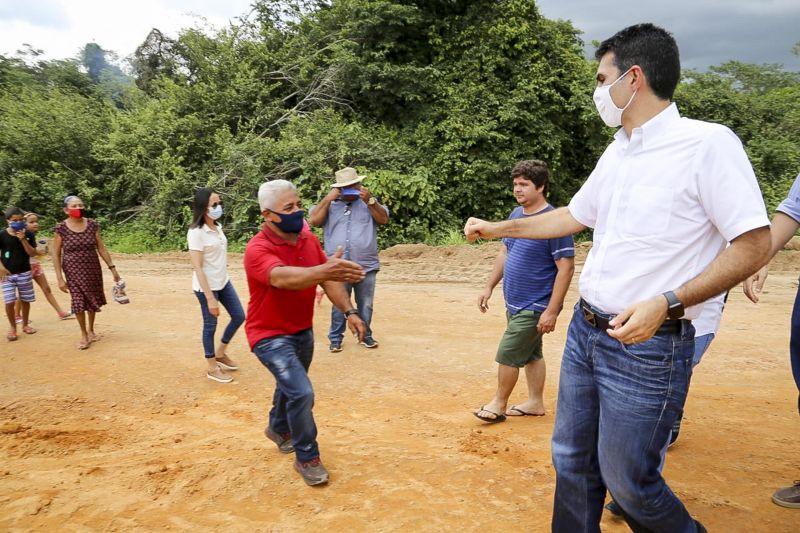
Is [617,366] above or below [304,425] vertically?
above

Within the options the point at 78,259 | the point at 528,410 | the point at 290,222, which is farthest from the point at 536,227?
the point at 78,259

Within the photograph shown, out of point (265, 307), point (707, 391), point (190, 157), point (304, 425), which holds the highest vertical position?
point (190, 157)

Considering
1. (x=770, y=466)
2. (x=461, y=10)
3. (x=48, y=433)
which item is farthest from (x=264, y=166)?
(x=770, y=466)

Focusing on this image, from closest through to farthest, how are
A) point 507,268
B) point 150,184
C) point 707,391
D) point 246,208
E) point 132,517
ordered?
point 132,517 < point 507,268 < point 707,391 < point 246,208 < point 150,184

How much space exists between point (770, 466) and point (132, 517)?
4.09 m

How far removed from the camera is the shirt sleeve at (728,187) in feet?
6.61

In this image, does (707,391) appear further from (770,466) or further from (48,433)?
(48,433)

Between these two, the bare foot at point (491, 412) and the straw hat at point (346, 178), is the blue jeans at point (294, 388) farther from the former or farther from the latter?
the straw hat at point (346, 178)

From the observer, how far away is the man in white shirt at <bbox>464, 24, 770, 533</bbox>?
2055mm

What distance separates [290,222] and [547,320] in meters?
2.00

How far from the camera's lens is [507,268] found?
4.61 meters

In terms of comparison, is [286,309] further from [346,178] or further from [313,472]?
[346,178]

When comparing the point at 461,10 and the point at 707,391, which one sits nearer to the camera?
the point at 707,391

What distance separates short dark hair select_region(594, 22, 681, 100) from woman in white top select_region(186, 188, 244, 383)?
463 cm
